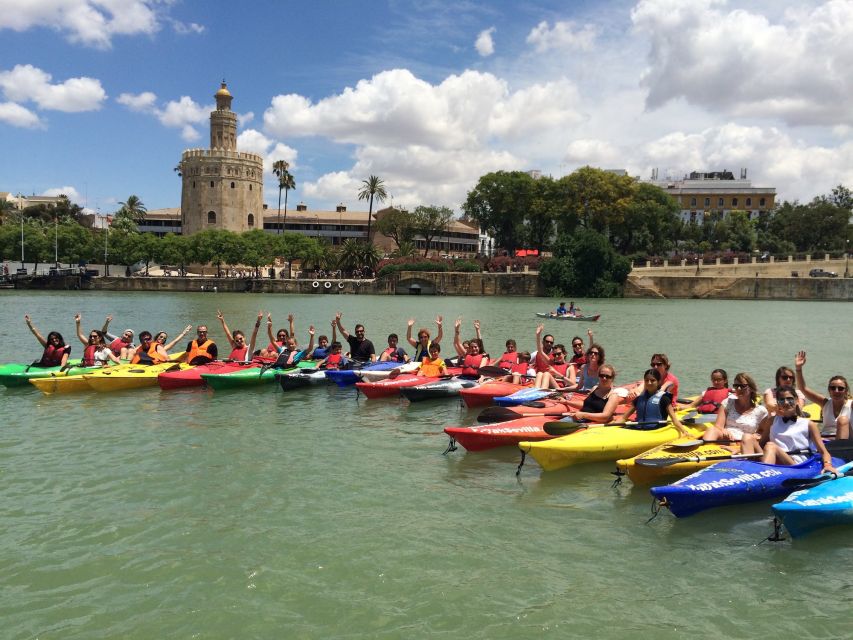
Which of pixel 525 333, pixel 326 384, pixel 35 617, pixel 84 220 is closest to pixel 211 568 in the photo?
pixel 35 617

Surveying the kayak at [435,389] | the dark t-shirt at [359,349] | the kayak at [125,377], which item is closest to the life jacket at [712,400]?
the kayak at [435,389]

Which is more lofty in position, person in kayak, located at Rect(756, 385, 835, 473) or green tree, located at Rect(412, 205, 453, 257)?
green tree, located at Rect(412, 205, 453, 257)

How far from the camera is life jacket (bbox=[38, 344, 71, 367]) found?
17.0 metres

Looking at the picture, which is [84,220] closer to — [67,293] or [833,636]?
[67,293]

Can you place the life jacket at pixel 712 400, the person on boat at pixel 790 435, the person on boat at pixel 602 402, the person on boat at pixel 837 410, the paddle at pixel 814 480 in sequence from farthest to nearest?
the life jacket at pixel 712 400 < the person on boat at pixel 602 402 < the person on boat at pixel 837 410 < the person on boat at pixel 790 435 < the paddle at pixel 814 480

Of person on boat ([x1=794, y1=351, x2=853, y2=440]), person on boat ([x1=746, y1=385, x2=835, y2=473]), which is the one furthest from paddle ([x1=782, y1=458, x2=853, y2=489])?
person on boat ([x1=794, y1=351, x2=853, y2=440])

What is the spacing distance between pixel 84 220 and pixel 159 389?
109 metres

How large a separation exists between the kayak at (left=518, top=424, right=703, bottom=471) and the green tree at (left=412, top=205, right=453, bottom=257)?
288 feet

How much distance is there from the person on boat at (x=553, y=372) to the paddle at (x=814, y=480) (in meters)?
6.14

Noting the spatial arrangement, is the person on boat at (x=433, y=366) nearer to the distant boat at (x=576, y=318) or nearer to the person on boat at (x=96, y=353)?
the person on boat at (x=96, y=353)

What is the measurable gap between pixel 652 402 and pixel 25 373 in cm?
1377

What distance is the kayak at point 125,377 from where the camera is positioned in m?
16.2

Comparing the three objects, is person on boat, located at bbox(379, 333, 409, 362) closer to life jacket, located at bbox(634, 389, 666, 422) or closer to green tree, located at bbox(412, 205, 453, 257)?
life jacket, located at bbox(634, 389, 666, 422)

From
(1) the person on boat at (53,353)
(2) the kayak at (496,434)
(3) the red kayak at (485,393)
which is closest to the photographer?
(2) the kayak at (496,434)
